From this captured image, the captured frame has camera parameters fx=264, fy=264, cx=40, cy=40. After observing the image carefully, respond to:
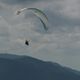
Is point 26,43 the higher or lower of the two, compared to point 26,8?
lower

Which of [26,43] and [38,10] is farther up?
[38,10]

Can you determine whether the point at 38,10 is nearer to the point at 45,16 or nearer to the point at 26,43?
the point at 45,16

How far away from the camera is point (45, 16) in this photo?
269 feet

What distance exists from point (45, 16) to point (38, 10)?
114 inches

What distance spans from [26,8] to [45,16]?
6.78 metres

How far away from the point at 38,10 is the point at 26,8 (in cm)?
415

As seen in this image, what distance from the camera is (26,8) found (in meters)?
83.6

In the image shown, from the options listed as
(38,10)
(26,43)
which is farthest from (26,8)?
(26,43)

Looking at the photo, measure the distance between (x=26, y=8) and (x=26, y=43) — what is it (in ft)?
36.8

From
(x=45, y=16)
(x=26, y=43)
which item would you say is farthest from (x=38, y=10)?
(x=26, y=43)

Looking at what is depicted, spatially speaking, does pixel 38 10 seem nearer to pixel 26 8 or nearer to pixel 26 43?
pixel 26 8

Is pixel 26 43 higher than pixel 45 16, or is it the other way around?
pixel 45 16

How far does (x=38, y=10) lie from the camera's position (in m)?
82.2
